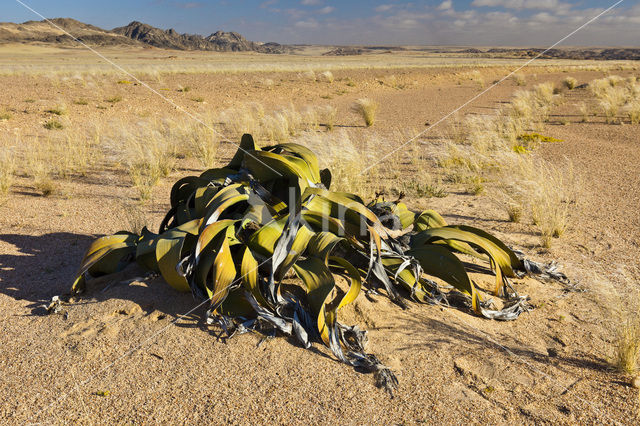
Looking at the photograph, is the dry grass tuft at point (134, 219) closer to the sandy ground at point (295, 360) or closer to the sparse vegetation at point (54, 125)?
the sandy ground at point (295, 360)

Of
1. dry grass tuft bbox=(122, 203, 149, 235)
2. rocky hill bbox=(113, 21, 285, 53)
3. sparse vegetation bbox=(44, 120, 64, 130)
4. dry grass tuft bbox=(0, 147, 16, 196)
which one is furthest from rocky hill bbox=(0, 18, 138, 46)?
dry grass tuft bbox=(122, 203, 149, 235)

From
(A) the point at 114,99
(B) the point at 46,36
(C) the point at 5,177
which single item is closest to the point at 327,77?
(A) the point at 114,99

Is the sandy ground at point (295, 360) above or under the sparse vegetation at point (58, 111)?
under

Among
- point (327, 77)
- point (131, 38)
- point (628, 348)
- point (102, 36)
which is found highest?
point (131, 38)

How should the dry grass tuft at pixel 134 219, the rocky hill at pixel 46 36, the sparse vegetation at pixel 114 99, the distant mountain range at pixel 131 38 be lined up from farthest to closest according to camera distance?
the distant mountain range at pixel 131 38 < the rocky hill at pixel 46 36 < the sparse vegetation at pixel 114 99 < the dry grass tuft at pixel 134 219

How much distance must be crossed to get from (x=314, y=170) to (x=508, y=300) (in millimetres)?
1663

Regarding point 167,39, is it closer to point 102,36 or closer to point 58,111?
point 102,36

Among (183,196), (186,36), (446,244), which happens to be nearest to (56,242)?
(183,196)

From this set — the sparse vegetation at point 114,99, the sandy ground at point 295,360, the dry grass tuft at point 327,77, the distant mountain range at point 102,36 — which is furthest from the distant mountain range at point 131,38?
the sandy ground at point 295,360

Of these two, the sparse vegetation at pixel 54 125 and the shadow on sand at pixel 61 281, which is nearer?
the shadow on sand at pixel 61 281

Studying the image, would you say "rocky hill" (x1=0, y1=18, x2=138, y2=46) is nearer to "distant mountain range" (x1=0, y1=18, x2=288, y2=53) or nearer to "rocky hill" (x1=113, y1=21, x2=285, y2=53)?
"distant mountain range" (x1=0, y1=18, x2=288, y2=53)

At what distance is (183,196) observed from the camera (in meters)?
3.83

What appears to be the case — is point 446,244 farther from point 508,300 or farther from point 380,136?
point 380,136

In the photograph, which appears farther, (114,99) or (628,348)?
(114,99)
